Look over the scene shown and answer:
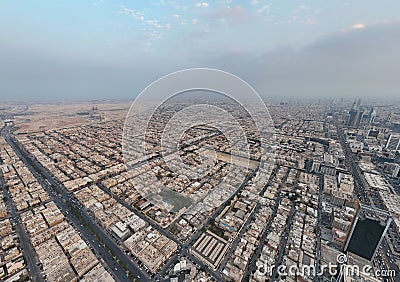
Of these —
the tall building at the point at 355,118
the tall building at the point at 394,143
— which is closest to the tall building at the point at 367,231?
the tall building at the point at 394,143

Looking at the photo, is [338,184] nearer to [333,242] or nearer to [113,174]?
[333,242]

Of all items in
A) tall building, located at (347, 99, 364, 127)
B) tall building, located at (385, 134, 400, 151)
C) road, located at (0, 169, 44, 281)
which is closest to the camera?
road, located at (0, 169, 44, 281)

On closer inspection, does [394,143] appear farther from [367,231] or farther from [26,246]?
[26,246]

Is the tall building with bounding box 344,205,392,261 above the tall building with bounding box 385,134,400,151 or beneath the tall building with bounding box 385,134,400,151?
above

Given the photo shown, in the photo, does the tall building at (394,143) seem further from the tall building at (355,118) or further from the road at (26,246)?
the road at (26,246)

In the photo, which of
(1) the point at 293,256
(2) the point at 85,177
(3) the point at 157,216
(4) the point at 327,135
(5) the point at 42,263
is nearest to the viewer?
(5) the point at 42,263

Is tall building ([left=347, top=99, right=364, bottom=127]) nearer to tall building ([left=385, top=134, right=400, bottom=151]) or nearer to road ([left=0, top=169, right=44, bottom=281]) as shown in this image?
tall building ([left=385, top=134, right=400, bottom=151])

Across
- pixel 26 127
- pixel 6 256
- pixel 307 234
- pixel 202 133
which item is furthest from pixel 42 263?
pixel 26 127

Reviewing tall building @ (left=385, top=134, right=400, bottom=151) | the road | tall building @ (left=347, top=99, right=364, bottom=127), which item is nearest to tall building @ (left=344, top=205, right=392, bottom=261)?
the road

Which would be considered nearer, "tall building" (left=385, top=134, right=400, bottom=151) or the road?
the road

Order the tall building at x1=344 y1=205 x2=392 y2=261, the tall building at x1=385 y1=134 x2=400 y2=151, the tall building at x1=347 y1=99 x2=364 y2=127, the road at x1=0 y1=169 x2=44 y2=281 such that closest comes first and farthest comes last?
the tall building at x1=344 y1=205 x2=392 y2=261 < the road at x1=0 y1=169 x2=44 y2=281 < the tall building at x1=385 y1=134 x2=400 y2=151 < the tall building at x1=347 y1=99 x2=364 y2=127
